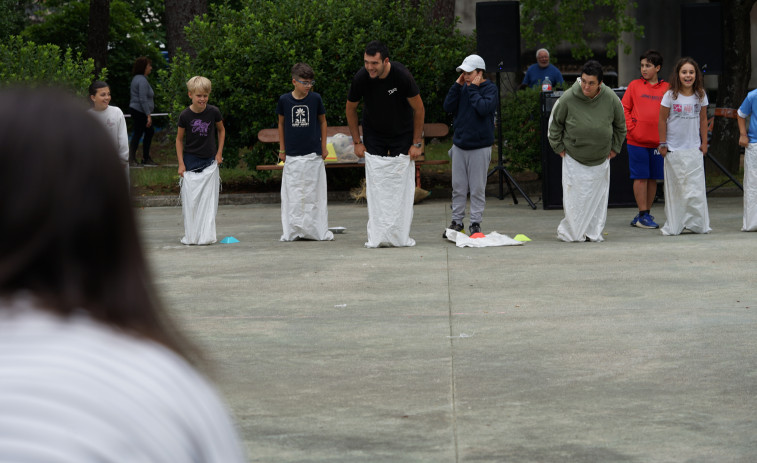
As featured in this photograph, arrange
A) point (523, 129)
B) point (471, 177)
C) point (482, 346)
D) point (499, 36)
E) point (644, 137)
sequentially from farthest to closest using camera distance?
point (523, 129)
point (499, 36)
point (644, 137)
point (471, 177)
point (482, 346)

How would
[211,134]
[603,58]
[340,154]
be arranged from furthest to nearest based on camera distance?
[603,58] → [340,154] → [211,134]

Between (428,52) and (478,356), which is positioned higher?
(428,52)

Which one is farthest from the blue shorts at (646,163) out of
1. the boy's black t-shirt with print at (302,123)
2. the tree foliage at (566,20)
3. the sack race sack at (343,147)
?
the tree foliage at (566,20)

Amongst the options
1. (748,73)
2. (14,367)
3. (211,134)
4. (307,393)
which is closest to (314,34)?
(211,134)

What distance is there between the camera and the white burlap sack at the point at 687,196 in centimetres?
1148

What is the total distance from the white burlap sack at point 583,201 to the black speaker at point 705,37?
4518mm

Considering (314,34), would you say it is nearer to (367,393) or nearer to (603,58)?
(367,393)

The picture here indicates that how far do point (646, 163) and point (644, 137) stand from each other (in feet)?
0.96

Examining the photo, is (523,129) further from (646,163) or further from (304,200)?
(304,200)

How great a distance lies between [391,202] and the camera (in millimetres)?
10961

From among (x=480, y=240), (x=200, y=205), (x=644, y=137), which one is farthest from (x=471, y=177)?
(x=200, y=205)

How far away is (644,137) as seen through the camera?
12.3 m

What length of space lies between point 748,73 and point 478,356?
13.2 meters

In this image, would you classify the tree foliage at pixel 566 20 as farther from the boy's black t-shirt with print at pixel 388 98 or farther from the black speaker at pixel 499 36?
the boy's black t-shirt with print at pixel 388 98
